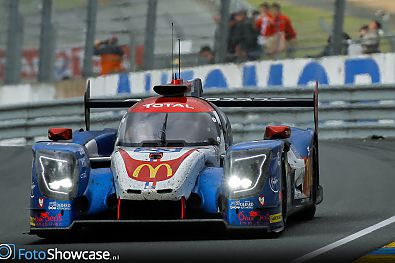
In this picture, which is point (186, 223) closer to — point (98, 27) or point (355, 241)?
point (355, 241)

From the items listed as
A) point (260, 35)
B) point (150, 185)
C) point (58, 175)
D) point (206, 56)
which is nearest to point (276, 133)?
point (150, 185)

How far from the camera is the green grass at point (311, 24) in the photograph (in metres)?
20.8

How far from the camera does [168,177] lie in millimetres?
9633

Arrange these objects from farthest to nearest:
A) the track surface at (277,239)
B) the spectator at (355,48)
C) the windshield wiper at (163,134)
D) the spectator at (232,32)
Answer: the spectator at (232,32) → the spectator at (355,48) → the windshield wiper at (163,134) → the track surface at (277,239)

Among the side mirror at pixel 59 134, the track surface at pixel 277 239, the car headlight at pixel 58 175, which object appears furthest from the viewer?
the side mirror at pixel 59 134

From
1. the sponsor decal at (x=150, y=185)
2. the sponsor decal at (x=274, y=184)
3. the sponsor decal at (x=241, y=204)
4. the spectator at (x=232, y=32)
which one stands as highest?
the spectator at (x=232, y=32)

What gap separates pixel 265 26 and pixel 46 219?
39.1 ft

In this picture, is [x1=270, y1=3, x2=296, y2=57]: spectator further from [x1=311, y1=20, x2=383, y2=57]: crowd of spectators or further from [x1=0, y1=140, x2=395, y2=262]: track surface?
[x1=0, y1=140, x2=395, y2=262]: track surface

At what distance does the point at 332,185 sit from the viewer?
14.3 meters

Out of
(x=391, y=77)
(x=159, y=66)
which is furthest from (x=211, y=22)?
(x=391, y=77)

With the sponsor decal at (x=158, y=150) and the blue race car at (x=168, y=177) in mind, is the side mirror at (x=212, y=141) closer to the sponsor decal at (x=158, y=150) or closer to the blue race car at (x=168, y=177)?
the blue race car at (x=168, y=177)

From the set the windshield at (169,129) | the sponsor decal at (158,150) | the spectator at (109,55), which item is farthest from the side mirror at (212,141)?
the spectator at (109,55)

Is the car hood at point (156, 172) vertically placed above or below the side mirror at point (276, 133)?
below

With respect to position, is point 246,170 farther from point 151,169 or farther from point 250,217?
point 151,169
